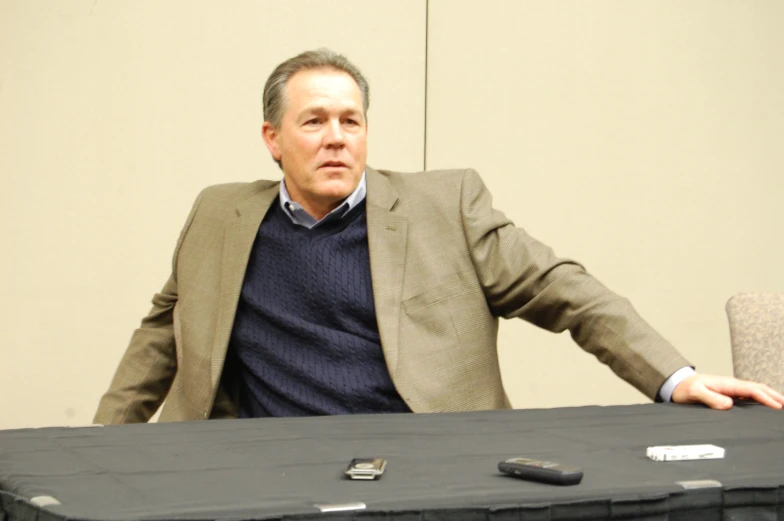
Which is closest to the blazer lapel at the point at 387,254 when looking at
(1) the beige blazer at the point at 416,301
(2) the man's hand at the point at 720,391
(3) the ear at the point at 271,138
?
(1) the beige blazer at the point at 416,301

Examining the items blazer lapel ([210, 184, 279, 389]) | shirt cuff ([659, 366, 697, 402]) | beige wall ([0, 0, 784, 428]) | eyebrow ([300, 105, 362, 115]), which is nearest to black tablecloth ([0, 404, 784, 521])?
shirt cuff ([659, 366, 697, 402])

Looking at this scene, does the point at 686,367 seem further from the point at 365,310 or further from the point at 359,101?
the point at 359,101

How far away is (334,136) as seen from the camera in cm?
211

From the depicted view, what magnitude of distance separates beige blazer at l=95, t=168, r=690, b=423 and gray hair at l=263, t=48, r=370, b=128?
0.61ft

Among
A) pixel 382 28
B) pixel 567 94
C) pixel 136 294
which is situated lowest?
pixel 136 294

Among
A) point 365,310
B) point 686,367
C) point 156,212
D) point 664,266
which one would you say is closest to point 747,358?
point 686,367

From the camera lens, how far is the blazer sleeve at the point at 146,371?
2.04 m

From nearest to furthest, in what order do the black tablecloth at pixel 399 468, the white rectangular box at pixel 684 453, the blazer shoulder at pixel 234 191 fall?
the black tablecloth at pixel 399 468
the white rectangular box at pixel 684 453
the blazer shoulder at pixel 234 191

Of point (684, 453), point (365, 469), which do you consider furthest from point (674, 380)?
point (365, 469)

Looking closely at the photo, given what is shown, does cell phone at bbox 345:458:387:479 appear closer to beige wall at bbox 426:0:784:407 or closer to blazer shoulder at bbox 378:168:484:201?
blazer shoulder at bbox 378:168:484:201

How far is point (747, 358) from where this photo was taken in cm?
194

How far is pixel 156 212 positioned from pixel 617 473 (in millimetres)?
2338

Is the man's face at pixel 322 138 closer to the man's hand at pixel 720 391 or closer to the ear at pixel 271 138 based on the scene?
the ear at pixel 271 138

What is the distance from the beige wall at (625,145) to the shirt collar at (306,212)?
4.17ft
